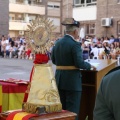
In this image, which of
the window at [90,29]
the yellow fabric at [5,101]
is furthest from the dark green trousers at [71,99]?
the window at [90,29]

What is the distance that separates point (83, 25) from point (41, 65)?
27694mm

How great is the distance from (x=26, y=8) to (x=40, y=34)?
41.1 meters

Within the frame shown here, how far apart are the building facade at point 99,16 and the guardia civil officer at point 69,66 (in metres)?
22.1

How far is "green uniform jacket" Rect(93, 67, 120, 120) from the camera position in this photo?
159cm

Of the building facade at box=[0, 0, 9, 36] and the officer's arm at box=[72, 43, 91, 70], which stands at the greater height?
the building facade at box=[0, 0, 9, 36]

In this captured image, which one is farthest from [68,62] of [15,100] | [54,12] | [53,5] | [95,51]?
[53,5]

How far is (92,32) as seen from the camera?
97.2 feet

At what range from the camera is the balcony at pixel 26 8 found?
42.5 meters

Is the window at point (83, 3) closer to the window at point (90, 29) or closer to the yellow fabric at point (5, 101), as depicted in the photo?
the window at point (90, 29)

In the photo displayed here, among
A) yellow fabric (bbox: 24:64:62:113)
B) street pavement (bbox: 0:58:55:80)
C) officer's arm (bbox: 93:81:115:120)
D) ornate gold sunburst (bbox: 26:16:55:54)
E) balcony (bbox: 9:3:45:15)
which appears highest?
balcony (bbox: 9:3:45:15)

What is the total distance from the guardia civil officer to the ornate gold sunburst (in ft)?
3.64

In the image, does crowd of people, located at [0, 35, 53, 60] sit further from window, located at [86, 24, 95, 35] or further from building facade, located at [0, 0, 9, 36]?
building facade, located at [0, 0, 9, 36]

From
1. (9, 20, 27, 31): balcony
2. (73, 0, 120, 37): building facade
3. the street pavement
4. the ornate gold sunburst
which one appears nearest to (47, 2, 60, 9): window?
(9, 20, 27, 31): balcony

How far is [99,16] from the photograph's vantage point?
28.8 metres
